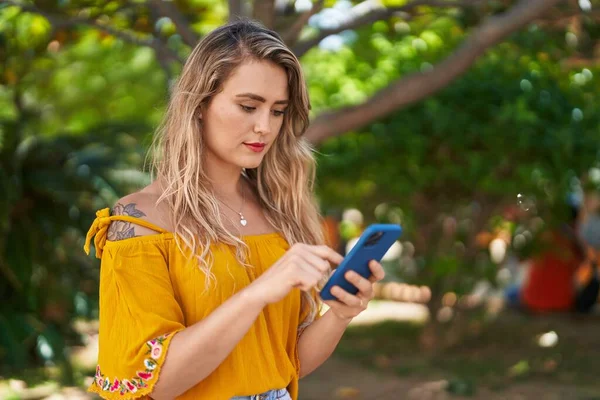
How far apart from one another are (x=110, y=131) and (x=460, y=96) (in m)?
2.85

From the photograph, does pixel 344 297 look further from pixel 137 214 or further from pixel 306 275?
pixel 137 214

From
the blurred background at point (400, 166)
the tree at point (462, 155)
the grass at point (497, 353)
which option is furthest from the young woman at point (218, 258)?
the grass at point (497, 353)

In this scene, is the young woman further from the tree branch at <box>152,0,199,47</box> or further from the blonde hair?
the tree branch at <box>152,0,199,47</box>

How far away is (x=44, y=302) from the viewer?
679 centimetres

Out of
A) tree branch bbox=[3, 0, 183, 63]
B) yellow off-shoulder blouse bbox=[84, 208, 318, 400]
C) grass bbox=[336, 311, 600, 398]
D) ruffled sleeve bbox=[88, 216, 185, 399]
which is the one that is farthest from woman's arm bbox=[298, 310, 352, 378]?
grass bbox=[336, 311, 600, 398]

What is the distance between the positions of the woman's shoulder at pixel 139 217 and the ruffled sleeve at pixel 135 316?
0.03m

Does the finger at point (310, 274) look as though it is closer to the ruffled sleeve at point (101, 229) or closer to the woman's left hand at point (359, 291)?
the woman's left hand at point (359, 291)

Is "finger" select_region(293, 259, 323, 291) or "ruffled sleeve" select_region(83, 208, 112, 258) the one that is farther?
"ruffled sleeve" select_region(83, 208, 112, 258)

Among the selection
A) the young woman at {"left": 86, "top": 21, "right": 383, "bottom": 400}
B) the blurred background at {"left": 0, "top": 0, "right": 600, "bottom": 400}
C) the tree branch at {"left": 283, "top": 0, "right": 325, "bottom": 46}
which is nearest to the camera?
the young woman at {"left": 86, "top": 21, "right": 383, "bottom": 400}

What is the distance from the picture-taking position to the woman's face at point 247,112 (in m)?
2.09

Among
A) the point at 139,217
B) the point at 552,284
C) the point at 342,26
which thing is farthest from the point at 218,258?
the point at 552,284

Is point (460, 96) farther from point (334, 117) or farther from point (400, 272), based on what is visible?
point (334, 117)

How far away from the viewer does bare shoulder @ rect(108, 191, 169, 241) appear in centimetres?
198

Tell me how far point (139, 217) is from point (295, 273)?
464 millimetres
